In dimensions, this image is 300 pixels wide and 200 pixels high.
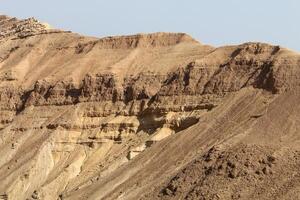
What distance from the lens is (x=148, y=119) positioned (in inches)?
2351

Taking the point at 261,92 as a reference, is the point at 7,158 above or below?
below

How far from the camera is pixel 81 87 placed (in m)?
66.8

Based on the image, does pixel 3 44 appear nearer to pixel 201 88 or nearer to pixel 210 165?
pixel 201 88

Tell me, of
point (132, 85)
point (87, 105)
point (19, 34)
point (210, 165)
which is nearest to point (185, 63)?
point (132, 85)

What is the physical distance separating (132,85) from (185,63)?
4.21 meters

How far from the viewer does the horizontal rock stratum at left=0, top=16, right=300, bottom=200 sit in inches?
1708

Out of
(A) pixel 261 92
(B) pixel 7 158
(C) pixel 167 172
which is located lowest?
(B) pixel 7 158

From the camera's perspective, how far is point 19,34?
85.9 metres

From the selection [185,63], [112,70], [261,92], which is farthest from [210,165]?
[112,70]

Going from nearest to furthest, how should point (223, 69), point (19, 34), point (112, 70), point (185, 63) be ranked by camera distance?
point (223, 69), point (185, 63), point (112, 70), point (19, 34)

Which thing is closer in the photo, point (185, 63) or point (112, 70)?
point (185, 63)

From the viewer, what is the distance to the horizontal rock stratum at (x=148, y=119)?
43.4 metres

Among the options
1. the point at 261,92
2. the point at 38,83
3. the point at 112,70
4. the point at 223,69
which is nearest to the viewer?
the point at 261,92

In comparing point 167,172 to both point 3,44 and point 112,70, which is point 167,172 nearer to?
point 112,70
